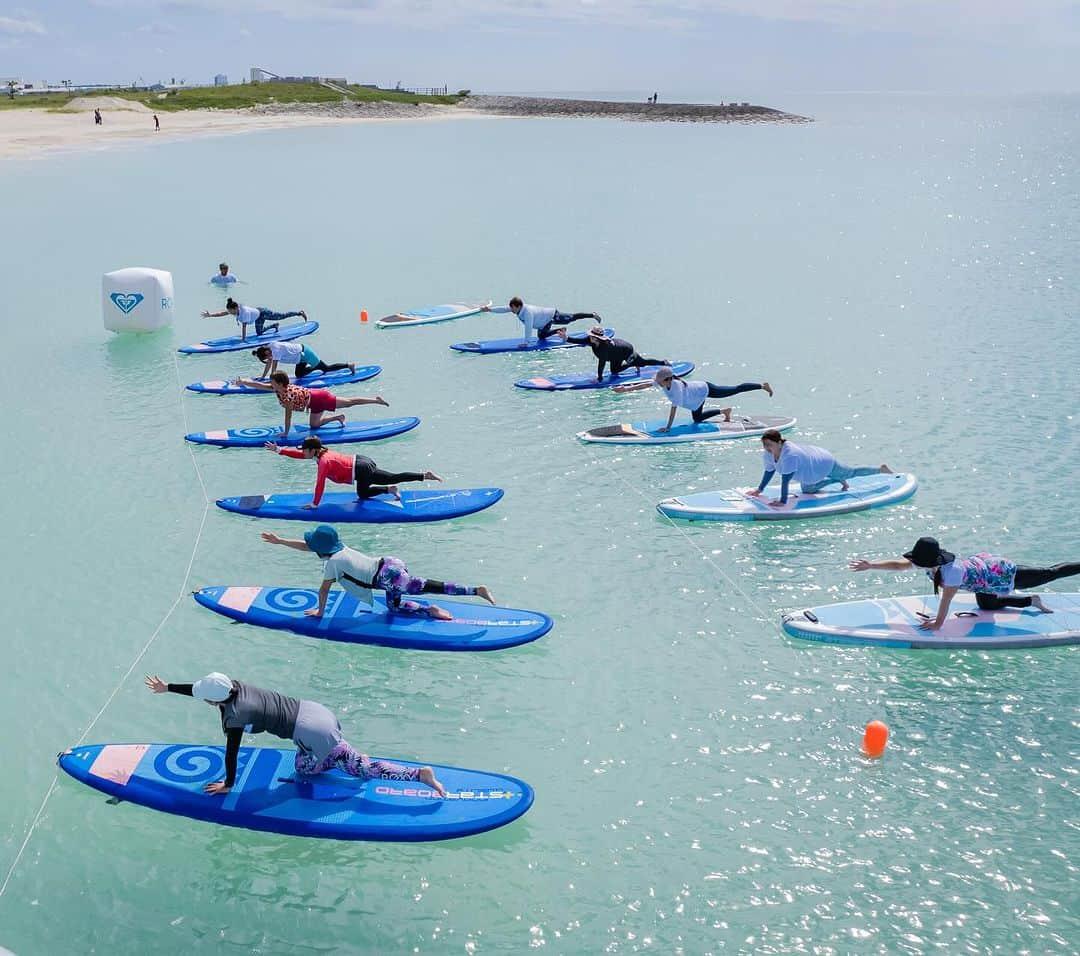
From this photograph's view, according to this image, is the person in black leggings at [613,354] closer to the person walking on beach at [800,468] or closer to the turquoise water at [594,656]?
the turquoise water at [594,656]

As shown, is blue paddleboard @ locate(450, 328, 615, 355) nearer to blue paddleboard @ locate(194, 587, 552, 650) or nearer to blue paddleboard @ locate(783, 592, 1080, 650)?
blue paddleboard @ locate(194, 587, 552, 650)

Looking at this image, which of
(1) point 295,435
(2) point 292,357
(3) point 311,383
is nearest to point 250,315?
(3) point 311,383

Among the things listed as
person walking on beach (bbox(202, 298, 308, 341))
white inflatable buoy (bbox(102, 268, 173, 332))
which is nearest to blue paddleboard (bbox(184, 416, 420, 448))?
person walking on beach (bbox(202, 298, 308, 341))

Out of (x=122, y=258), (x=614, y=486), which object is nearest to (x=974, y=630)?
(x=614, y=486)

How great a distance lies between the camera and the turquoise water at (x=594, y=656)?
1048cm

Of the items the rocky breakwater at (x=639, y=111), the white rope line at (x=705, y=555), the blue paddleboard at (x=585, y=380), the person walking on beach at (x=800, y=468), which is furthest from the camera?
the rocky breakwater at (x=639, y=111)

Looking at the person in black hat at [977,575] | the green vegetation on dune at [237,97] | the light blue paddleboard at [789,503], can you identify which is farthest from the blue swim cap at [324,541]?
the green vegetation on dune at [237,97]

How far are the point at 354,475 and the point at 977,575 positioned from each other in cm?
1042

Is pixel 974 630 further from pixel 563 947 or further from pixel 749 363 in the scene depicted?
pixel 749 363

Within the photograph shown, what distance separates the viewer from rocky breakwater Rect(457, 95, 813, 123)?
162000 mm

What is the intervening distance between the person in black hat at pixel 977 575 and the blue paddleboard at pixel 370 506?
7275mm

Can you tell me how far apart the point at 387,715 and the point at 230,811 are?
264 centimetres

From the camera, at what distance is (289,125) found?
12531 centimetres

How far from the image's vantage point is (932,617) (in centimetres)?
1472
